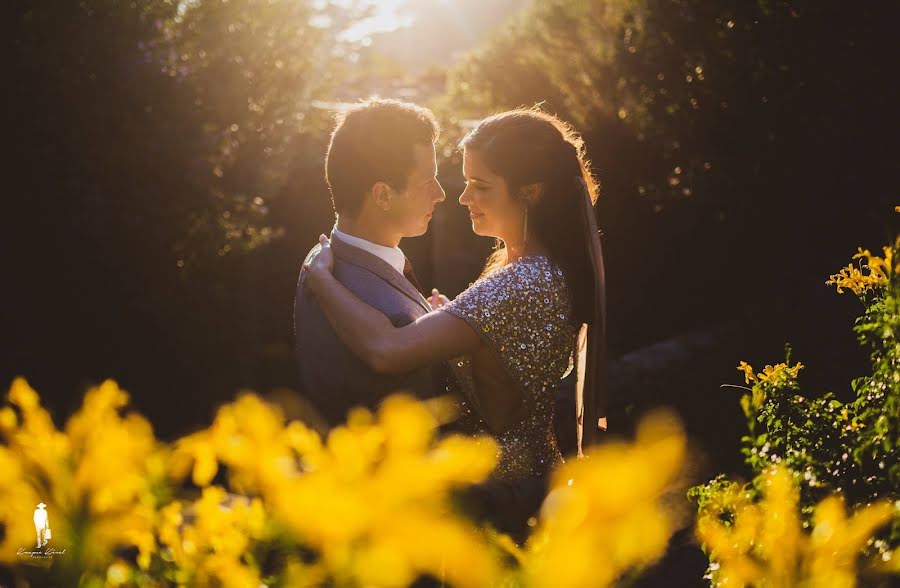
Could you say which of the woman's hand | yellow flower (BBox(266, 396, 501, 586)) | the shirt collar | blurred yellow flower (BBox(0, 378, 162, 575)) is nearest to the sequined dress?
the shirt collar

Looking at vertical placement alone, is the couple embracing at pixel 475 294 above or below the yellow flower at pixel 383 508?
above

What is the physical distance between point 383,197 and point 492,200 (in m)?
0.38

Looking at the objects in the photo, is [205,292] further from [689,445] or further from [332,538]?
[332,538]

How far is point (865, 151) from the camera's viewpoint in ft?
27.1

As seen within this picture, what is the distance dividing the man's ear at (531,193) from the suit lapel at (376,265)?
1.65 feet

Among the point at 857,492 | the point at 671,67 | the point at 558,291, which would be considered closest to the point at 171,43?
the point at 671,67

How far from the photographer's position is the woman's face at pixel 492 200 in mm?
3059

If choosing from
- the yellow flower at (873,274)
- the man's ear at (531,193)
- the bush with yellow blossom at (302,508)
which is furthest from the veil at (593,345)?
the bush with yellow blossom at (302,508)

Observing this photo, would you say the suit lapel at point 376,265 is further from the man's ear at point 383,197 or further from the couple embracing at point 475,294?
the man's ear at point 383,197

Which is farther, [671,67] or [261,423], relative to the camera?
[671,67]

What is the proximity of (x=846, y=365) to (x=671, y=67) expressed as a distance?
13.0 ft

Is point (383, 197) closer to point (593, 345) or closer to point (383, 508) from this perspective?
point (593, 345)

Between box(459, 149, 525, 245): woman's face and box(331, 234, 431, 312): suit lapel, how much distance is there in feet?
1.18

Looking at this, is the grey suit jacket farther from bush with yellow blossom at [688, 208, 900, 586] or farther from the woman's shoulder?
bush with yellow blossom at [688, 208, 900, 586]
